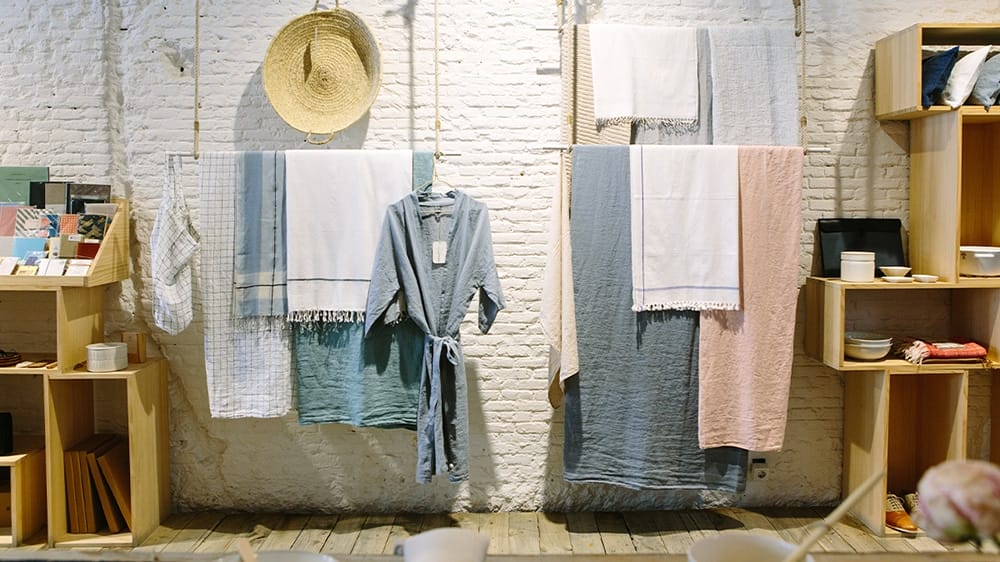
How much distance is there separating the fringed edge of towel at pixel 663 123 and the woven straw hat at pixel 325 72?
1039mm

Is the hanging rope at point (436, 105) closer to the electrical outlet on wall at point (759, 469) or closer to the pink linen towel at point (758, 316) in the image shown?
the pink linen towel at point (758, 316)

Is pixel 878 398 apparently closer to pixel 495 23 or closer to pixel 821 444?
pixel 821 444

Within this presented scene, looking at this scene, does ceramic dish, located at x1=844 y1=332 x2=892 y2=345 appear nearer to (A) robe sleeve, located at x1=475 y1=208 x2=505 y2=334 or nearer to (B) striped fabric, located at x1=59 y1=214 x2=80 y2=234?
(A) robe sleeve, located at x1=475 y1=208 x2=505 y2=334

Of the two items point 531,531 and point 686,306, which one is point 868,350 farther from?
point 531,531

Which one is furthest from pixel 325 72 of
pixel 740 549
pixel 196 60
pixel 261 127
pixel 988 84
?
pixel 740 549

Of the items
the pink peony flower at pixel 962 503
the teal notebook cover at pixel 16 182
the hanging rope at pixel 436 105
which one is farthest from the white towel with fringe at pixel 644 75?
the pink peony flower at pixel 962 503

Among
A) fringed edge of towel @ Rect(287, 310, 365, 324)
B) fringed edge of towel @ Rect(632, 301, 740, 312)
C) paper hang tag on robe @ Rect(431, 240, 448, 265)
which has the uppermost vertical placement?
paper hang tag on robe @ Rect(431, 240, 448, 265)

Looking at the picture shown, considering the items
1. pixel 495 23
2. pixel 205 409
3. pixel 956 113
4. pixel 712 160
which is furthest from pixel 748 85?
pixel 205 409

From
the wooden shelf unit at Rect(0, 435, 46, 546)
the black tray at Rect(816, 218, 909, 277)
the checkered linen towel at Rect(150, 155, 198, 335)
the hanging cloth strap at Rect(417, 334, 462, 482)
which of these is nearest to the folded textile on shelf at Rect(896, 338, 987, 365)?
the black tray at Rect(816, 218, 909, 277)

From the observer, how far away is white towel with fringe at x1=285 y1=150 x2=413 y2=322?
3.76 metres

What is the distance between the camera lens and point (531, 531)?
396 cm

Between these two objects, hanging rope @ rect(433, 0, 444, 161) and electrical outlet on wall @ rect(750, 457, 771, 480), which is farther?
electrical outlet on wall @ rect(750, 457, 771, 480)

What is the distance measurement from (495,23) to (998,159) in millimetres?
2392

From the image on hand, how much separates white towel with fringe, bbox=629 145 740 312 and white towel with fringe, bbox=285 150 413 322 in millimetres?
1011
